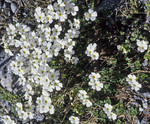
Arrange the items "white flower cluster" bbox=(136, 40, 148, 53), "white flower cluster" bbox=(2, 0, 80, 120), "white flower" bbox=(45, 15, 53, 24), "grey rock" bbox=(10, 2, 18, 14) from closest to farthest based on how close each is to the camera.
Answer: "white flower cluster" bbox=(136, 40, 148, 53) → "white flower cluster" bbox=(2, 0, 80, 120) → "white flower" bbox=(45, 15, 53, 24) → "grey rock" bbox=(10, 2, 18, 14)

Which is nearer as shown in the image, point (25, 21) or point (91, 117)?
point (91, 117)

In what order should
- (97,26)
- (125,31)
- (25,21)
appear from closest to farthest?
(125,31), (97,26), (25,21)

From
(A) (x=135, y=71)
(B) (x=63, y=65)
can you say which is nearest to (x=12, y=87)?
(B) (x=63, y=65)

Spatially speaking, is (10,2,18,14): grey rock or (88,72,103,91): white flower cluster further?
(10,2,18,14): grey rock

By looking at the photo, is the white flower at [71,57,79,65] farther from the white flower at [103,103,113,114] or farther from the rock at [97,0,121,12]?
the rock at [97,0,121,12]

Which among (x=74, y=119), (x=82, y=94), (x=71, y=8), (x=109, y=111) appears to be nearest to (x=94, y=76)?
(x=82, y=94)

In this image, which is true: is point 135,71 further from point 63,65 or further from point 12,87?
point 12,87

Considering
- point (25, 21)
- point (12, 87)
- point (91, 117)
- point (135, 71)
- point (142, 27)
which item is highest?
point (25, 21)

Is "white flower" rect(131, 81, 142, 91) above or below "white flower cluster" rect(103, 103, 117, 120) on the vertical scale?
above

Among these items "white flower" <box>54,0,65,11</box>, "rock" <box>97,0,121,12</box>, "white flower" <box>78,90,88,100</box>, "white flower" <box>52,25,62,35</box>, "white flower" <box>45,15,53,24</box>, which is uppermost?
"rock" <box>97,0,121,12</box>

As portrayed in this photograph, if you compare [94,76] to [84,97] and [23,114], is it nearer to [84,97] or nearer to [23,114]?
[84,97]

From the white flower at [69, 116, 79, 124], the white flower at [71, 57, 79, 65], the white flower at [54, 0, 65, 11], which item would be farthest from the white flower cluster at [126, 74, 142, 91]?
the white flower at [54, 0, 65, 11]
